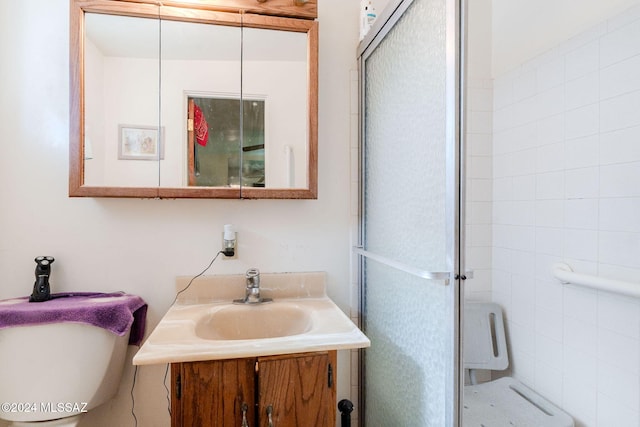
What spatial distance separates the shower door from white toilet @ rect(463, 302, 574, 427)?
0.43 meters

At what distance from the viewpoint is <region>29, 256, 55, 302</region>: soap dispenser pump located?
111 cm

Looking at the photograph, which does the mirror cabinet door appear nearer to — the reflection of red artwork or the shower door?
the reflection of red artwork

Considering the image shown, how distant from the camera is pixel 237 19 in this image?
123 cm

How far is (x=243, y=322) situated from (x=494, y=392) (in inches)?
43.6

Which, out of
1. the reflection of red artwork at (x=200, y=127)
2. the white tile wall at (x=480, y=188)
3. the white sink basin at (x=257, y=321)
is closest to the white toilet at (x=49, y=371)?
the white sink basin at (x=257, y=321)

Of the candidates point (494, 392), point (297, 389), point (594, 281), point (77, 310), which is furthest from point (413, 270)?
point (77, 310)

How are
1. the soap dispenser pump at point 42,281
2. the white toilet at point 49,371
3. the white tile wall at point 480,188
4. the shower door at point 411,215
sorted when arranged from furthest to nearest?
the white tile wall at point 480,188 → the soap dispenser pump at point 42,281 → the white toilet at point 49,371 → the shower door at point 411,215

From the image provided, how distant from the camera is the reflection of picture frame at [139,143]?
1172mm

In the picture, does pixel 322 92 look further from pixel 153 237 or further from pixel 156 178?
pixel 153 237

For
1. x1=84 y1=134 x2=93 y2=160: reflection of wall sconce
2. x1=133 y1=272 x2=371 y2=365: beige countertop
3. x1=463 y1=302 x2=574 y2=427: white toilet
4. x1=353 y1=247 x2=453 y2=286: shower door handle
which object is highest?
x1=84 y1=134 x2=93 y2=160: reflection of wall sconce

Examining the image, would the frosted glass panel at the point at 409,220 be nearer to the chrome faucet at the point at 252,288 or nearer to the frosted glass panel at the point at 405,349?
the frosted glass panel at the point at 405,349

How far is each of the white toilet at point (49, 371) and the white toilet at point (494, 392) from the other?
1.34 m

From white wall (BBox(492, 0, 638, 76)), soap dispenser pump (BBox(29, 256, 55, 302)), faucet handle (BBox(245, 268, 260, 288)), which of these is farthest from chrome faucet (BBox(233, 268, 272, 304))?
white wall (BBox(492, 0, 638, 76))

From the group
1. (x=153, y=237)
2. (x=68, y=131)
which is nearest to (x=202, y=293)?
(x=153, y=237)
